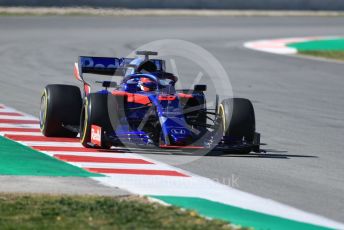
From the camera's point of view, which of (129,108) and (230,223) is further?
(129,108)

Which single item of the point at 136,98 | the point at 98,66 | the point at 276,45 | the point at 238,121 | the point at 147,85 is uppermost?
the point at 276,45

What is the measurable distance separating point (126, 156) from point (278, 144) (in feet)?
8.91

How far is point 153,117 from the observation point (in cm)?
1223

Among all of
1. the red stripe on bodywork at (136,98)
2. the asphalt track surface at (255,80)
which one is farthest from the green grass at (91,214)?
Result: the red stripe on bodywork at (136,98)

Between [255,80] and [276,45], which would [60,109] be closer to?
[255,80]

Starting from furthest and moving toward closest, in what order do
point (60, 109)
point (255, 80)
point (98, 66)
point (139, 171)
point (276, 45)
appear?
point (276, 45) < point (255, 80) < point (98, 66) < point (60, 109) < point (139, 171)

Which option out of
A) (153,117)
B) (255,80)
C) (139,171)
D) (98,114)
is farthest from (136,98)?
(255,80)

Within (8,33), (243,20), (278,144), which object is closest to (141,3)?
(243,20)

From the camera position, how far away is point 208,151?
1230 centimetres

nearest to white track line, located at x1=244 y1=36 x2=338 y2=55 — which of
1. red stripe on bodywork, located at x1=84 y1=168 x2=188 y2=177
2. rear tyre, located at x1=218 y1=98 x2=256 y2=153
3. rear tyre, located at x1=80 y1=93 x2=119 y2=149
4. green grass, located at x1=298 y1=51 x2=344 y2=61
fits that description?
green grass, located at x1=298 y1=51 x2=344 y2=61

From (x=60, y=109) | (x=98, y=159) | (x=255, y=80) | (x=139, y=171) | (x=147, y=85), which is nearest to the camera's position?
(x=139, y=171)

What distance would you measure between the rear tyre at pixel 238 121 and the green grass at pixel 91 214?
356cm

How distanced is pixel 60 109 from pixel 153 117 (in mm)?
1603

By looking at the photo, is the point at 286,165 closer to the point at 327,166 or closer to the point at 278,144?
the point at 327,166
